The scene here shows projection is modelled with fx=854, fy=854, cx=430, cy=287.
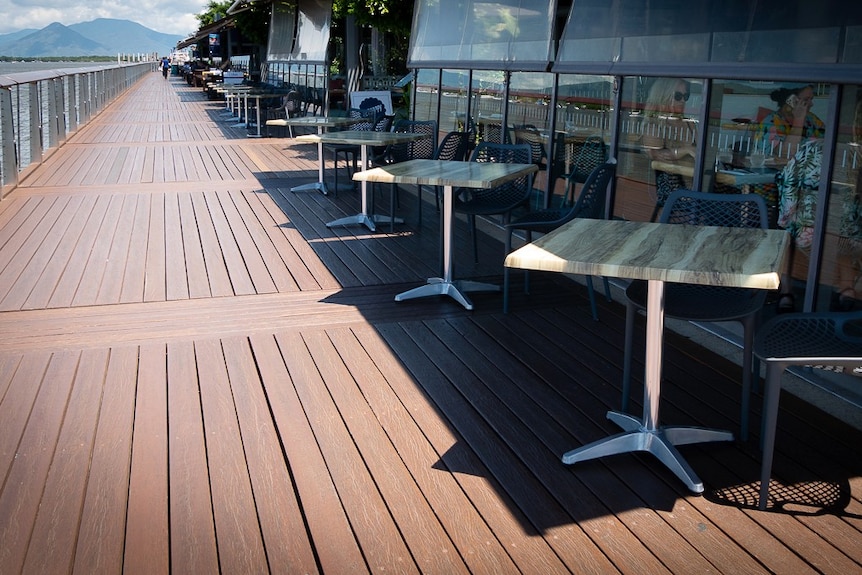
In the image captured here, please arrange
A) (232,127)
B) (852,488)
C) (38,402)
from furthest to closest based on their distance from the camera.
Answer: (232,127), (38,402), (852,488)

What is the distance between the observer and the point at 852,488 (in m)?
2.89

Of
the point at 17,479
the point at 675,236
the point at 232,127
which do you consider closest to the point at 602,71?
the point at 675,236

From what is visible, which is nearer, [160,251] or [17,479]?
[17,479]

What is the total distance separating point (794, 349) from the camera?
2691mm

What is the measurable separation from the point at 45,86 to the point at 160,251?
6.59m

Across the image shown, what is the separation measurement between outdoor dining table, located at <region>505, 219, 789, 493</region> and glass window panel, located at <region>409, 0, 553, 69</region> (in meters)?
3.37

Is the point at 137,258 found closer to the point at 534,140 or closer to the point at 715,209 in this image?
the point at 534,140

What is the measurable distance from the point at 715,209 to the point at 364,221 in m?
3.97

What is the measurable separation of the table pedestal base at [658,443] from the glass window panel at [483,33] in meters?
3.81

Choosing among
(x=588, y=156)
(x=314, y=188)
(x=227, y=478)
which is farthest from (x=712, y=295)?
(x=314, y=188)

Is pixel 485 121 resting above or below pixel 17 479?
above

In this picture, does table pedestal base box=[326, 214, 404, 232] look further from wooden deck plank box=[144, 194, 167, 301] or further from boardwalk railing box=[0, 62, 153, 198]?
boardwalk railing box=[0, 62, 153, 198]

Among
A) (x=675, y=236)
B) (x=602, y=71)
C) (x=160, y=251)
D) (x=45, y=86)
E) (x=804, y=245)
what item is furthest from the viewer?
(x=45, y=86)

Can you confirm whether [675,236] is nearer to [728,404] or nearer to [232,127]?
[728,404]
